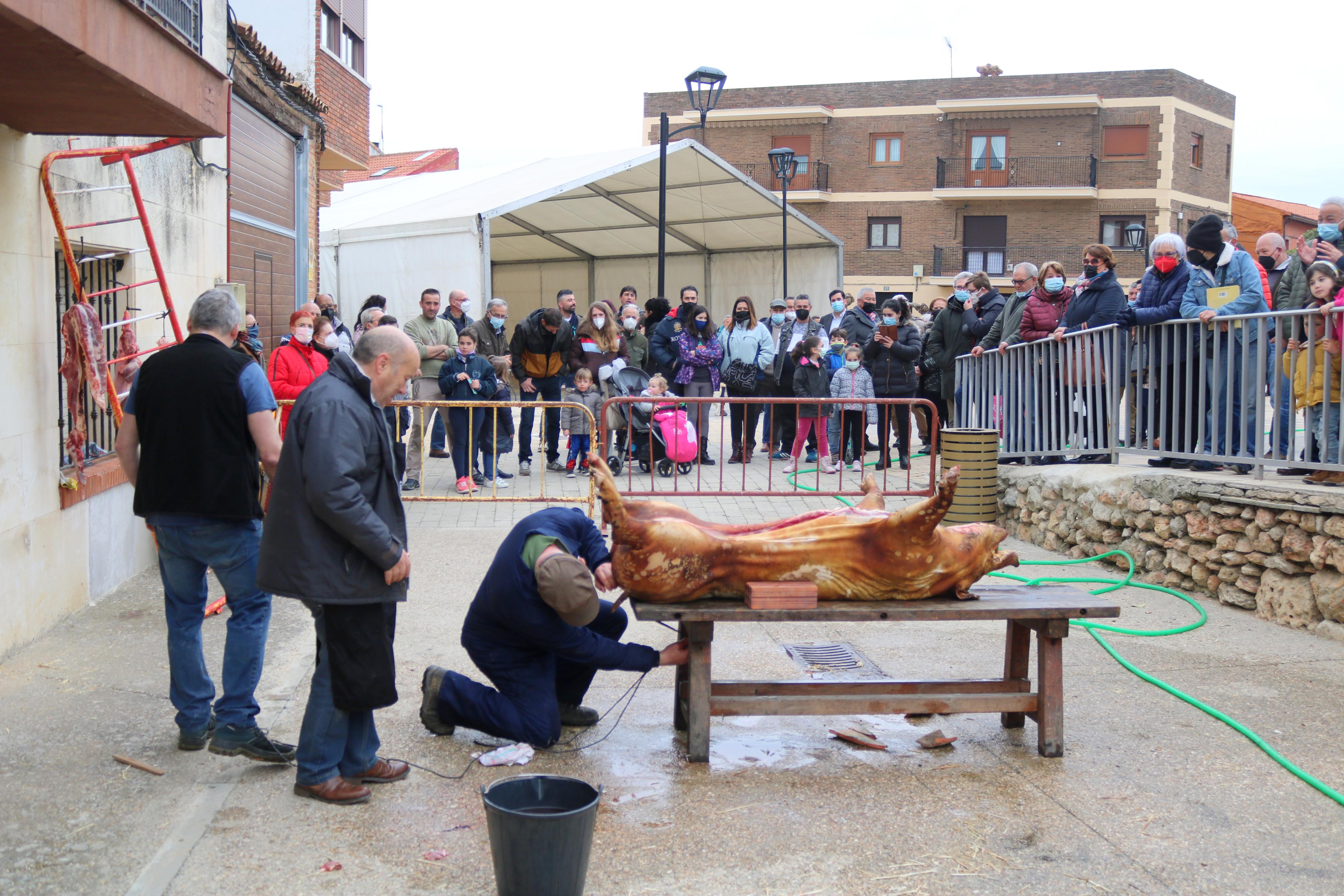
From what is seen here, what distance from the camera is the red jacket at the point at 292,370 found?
855cm

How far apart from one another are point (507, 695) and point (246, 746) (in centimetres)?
103

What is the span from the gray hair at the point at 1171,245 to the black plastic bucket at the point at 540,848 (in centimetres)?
662

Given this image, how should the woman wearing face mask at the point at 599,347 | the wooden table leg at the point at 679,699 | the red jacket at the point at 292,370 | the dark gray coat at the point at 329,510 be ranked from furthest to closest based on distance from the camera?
the woman wearing face mask at the point at 599,347 < the red jacket at the point at 292,370 < the wooden table leg at the point at 679,699 < the dark gray coat at the point at 329,510

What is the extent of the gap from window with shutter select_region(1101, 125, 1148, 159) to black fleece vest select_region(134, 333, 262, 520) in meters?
38.3

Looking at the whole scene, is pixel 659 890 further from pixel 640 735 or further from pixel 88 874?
pixel 88 874

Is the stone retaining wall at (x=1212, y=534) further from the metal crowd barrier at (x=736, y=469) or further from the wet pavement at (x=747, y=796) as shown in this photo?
the metal crowd barrier at (x=736, y=469)

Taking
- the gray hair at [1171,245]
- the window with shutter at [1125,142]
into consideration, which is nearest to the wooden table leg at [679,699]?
the gray hair at [1171,245]

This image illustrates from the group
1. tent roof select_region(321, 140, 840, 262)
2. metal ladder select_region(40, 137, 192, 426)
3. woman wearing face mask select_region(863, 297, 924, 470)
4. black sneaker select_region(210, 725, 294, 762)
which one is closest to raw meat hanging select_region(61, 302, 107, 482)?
metal ladder select_region(40, 137, 192, 426)

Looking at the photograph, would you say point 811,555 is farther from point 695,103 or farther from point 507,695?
point 695,103

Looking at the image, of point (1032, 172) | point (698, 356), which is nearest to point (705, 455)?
point (698, 356)

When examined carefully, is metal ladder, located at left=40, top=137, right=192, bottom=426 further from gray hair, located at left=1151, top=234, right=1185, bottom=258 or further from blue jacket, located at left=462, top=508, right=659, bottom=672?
gray hair, located at left=1151, top=234, right=1185, bottom=258

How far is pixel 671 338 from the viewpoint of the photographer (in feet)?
40.0

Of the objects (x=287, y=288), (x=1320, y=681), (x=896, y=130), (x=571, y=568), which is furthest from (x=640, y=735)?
(x=896, y=130)

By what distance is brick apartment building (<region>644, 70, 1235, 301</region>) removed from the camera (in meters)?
36.8
